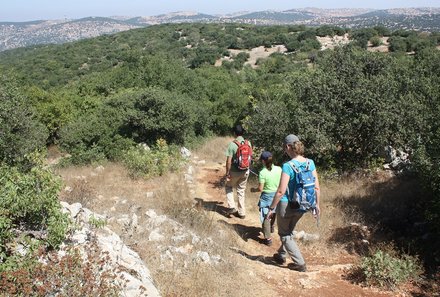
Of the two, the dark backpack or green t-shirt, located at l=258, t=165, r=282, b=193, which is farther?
the dark backpack

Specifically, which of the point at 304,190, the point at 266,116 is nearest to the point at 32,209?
the point at 304,190

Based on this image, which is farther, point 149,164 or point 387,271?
point 149,164

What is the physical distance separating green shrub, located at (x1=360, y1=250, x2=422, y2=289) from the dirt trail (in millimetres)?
166

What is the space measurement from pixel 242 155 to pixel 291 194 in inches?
97.6

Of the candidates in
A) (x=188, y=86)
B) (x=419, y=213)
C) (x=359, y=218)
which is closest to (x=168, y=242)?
(x=359, y=218)

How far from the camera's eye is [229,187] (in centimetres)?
873

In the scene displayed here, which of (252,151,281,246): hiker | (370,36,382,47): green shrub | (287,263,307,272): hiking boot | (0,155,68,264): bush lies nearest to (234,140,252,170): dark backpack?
(252,151,281,246): hiker

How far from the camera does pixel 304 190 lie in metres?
5.61

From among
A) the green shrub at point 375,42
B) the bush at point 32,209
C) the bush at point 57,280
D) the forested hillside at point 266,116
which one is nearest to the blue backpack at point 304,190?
the forested hillside at point 266,116

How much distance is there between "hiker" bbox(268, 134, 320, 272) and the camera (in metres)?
5.56

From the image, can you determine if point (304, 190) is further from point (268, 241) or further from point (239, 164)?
point (239, 164)

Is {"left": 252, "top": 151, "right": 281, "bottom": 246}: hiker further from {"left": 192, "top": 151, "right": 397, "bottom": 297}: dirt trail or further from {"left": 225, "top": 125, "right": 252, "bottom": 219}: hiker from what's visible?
{"left": 225, "top": 125, "right": 252, "bottom": 219}: hiker

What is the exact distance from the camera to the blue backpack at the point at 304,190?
220 inches

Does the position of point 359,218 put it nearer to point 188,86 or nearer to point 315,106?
point 315,106
